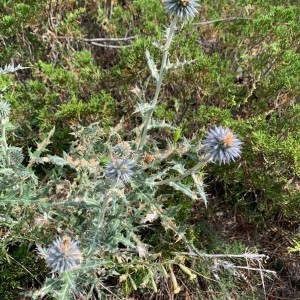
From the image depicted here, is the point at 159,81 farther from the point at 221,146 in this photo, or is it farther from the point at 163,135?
the point at 163,135

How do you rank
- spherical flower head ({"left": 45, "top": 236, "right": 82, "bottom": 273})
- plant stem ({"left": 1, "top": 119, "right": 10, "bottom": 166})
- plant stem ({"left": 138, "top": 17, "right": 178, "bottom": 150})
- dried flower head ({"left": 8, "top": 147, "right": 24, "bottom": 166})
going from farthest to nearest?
dried flower head ({"left": 8, "top": 147, "right": 24, "bottom": 166}) < plant stem ({"left": 1, "top": 119, "right": 10, "bottom": 166}) < plant stem ({"left": 138, "top": 17, "right": 178, "bottom": 150}) < spherical flower head ({"left": 45, "top": 236, "right": 82, "bottom": 273})

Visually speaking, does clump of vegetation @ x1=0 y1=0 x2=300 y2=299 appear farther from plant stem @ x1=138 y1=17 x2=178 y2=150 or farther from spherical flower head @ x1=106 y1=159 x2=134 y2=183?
spherical flower head @ x1=106 y1=159 x2=134 y2=183

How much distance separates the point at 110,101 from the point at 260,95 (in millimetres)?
1085

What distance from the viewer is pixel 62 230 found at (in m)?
2.80

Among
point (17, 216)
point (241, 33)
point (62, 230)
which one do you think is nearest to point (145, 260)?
point (62, 230)

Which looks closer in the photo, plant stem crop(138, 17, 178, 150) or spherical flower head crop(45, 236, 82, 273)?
spherical flower head crop(45, 236, 82, 273)

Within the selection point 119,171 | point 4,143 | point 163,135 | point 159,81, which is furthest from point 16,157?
point 163,135

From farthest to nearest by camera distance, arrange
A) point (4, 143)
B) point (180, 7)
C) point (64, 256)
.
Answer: point (4, 143) < point (180, 7) < point (64, 256)

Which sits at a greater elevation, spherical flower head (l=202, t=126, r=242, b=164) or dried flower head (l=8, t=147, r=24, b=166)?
spherical flower head (l=202, t=126, r=242, b=164)

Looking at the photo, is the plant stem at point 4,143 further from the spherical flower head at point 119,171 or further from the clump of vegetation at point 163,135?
the spherical flower head at point 119,171

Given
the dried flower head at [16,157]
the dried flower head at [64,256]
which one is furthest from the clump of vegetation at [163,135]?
the dried flower head at [64,256]

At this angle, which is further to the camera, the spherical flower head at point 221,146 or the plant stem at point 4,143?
the plant stem at point 4,143

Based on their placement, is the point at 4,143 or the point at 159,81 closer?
the point at 159,81

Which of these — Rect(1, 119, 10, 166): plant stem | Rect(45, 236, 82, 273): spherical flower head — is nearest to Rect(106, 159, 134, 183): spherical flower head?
Rect(45, 236, 82, 273): spherical flower head
